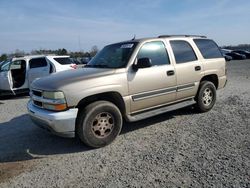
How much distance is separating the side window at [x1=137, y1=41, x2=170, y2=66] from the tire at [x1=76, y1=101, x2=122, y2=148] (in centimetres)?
131

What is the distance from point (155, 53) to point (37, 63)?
24.0 ft

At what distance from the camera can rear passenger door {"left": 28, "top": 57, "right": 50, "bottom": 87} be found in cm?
1119

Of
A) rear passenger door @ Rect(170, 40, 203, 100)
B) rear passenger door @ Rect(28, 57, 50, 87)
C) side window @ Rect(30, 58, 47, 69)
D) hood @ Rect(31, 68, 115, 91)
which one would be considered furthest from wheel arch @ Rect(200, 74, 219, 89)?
side window @ Rect(30, 58, 47, 69)

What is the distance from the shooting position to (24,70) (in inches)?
450

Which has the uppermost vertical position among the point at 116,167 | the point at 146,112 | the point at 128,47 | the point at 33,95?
the point at 128,47

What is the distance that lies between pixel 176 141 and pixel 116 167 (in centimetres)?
143

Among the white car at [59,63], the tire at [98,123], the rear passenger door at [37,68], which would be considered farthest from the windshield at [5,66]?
the tire at [98,123]

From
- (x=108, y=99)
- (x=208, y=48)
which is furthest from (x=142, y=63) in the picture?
(x=208, y=48)

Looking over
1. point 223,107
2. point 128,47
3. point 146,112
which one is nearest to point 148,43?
point 128,47

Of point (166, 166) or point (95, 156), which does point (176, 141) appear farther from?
point (95, 156)

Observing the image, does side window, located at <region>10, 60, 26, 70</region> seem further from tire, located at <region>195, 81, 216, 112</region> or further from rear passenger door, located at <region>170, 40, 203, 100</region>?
tire, located at <region>195, 81, 216, 112</region>

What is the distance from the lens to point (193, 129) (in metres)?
5.53

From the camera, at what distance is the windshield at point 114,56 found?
17.6 feet

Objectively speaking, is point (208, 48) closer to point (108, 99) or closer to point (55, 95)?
point (108, 99)
